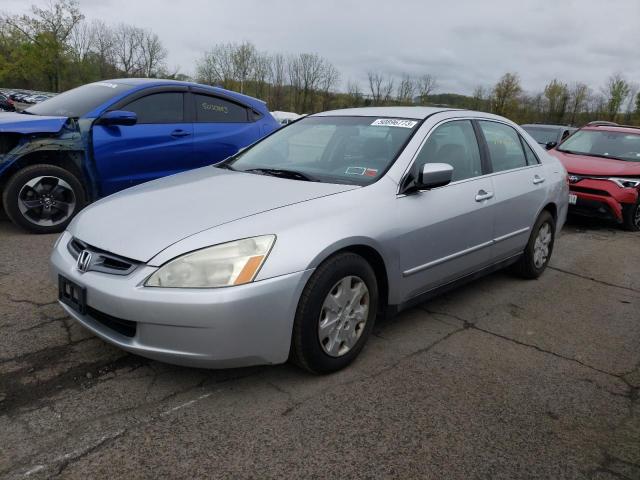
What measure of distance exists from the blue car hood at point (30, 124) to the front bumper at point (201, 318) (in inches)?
125

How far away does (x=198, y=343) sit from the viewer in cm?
240

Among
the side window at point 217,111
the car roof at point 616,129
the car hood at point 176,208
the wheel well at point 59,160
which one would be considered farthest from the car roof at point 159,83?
the car roof at point 616,129

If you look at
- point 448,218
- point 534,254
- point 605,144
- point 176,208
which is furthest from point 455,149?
point 605,144

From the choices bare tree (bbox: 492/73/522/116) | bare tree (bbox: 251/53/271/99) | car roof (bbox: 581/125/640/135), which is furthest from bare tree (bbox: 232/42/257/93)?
car roof (bbox: 581/125/640/135)

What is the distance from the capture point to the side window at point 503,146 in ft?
13.8

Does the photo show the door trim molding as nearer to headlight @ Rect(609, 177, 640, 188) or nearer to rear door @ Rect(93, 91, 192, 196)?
rear door @ Rect(93, 91, 192, 196)

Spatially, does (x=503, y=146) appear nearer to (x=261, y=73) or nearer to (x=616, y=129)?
(x=616, y=129)

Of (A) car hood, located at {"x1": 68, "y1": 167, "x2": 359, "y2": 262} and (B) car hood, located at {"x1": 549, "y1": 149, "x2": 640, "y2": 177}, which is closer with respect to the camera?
(A) car hood, located at {"x1": 68, "y1": 167, "x2": 359, "y2": 262}

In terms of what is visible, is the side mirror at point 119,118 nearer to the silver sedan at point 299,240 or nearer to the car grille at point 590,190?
the silver sedan at point 299,240

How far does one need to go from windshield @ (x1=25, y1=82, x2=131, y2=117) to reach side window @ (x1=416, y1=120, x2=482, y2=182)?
3696mm

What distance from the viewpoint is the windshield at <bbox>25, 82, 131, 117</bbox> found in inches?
213

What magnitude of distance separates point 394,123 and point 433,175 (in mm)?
704

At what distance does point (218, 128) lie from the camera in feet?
20.8

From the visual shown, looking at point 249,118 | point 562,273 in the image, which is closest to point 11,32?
point 249,118
